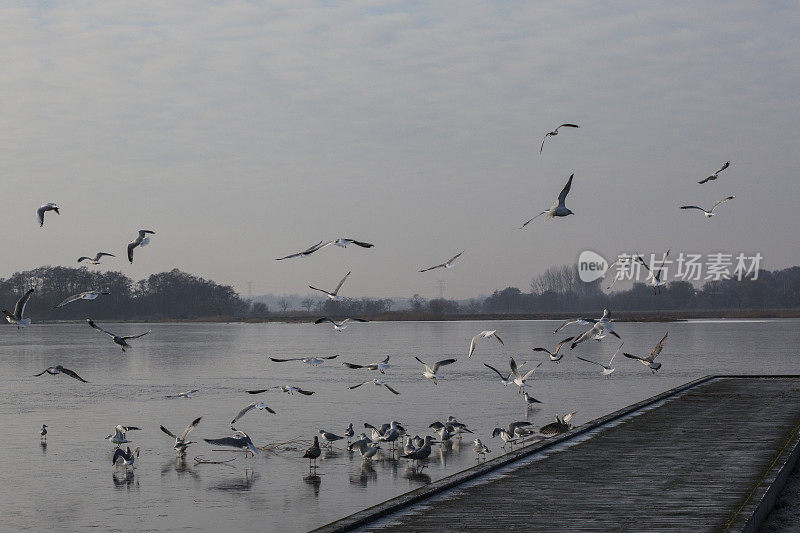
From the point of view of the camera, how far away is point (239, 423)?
28.0 meters

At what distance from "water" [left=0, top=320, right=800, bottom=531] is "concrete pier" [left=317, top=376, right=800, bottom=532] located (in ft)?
7.57

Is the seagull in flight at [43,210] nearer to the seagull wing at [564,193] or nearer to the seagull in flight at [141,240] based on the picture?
the seagull in flight at [141,240]

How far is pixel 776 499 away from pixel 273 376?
115ft

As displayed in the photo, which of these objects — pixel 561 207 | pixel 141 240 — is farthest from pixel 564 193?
pixel 141 240

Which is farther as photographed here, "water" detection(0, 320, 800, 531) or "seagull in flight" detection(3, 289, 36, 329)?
"seagull in flight" detection(3, 289, 36, 329)

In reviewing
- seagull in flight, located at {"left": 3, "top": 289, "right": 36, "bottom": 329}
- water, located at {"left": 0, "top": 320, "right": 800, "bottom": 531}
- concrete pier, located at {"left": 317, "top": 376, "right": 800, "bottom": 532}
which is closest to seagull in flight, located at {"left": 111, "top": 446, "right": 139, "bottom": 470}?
water, located at {"left": 0, "top": 320, "right": 800, "bottom": 531}

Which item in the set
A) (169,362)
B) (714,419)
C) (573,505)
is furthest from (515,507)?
(169,362)

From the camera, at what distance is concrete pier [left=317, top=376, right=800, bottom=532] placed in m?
12.0

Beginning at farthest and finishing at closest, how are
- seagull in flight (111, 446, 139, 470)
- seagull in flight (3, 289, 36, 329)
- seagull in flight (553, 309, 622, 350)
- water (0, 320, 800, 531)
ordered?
1. seagull in flight (553, 309, 622, 350)
2. seagull in flight (3, 289, 36, 329)
3. seagull in flight (111, 446, 139, 470)
4. water (0, 320, 800, 531)

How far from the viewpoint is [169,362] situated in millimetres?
59875

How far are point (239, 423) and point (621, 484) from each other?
15.6m

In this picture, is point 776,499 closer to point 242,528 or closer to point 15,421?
point 242,528

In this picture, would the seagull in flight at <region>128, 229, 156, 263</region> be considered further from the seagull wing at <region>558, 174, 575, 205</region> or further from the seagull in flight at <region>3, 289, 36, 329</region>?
the seagull wing at <region>558, 174, 575, 205</region>

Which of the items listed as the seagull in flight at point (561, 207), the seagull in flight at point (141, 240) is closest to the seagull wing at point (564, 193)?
the seagull in flight at point (561, 207)
